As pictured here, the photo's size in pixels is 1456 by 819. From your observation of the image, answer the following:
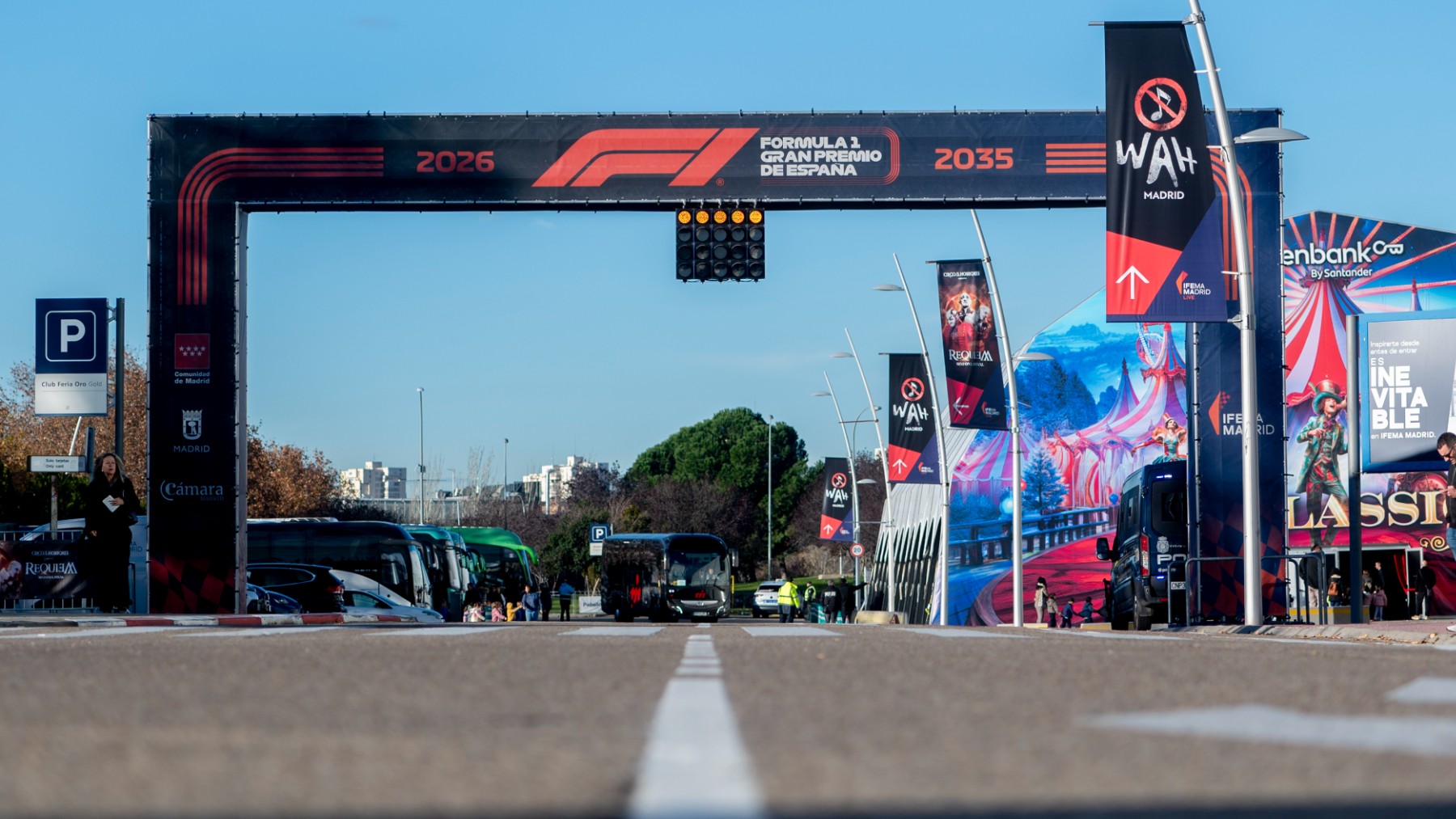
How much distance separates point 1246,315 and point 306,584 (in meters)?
22.2

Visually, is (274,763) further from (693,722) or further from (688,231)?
(688,231)

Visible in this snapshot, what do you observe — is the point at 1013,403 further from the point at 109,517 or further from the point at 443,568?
the point at 443,568

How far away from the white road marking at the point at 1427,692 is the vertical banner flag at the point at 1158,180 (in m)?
12.6

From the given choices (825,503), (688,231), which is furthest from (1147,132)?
(825,503)

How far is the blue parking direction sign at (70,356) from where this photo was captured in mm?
28062

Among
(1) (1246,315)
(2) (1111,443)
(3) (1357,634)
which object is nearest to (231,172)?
(1) (1246,315)

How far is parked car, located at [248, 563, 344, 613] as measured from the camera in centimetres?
3388

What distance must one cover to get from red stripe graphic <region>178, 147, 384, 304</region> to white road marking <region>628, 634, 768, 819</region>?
23363mm

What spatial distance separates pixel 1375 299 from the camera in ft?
186

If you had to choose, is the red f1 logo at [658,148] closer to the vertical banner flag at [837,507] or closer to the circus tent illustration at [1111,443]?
the vertical banner flag at [837,507]

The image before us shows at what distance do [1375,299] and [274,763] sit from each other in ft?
189

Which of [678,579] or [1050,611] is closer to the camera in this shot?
[1050,611]

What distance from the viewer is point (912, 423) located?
40375mm

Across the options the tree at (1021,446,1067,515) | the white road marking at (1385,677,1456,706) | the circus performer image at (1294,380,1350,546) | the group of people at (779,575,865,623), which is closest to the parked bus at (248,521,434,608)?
the group of people at (779,575,865,623)
